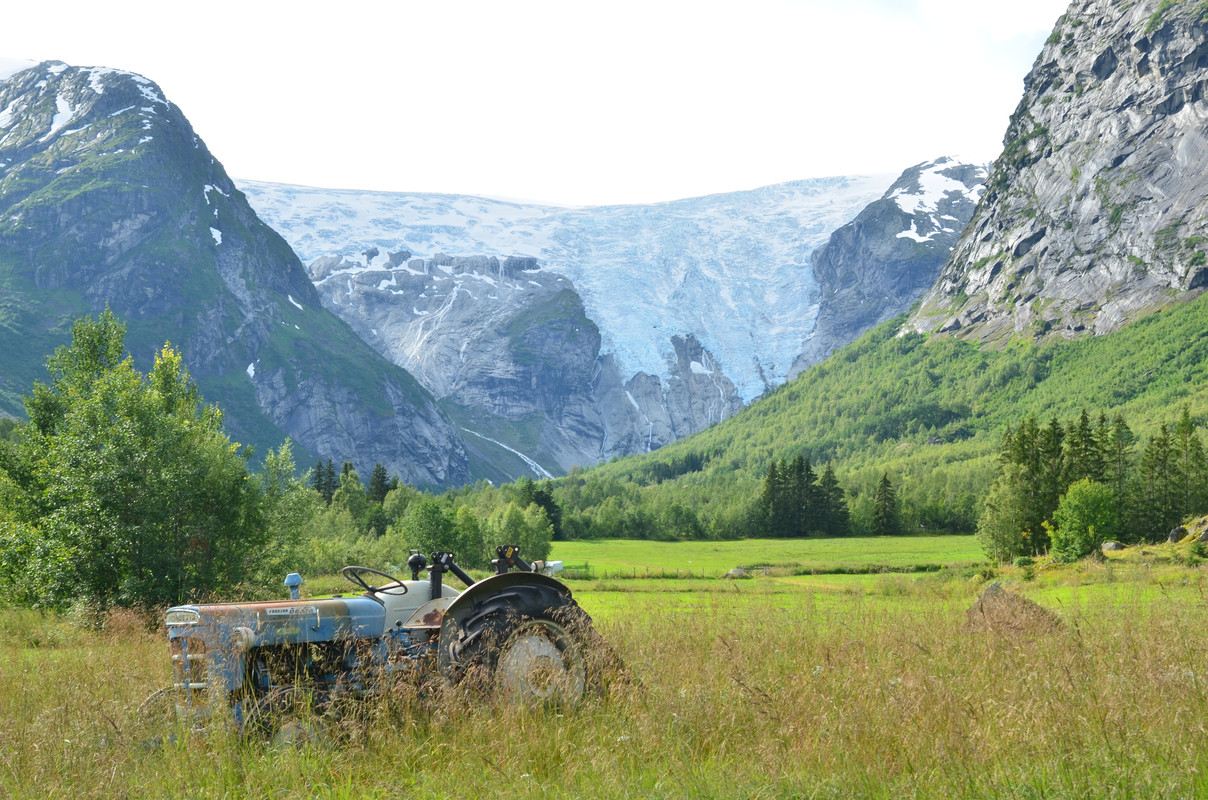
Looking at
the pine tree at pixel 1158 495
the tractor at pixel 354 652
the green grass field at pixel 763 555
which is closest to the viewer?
the tractor at pixel 354 652

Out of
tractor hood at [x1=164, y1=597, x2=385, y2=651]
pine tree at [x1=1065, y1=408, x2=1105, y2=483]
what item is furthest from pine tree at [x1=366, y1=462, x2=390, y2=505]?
tractor hood at [x1=164, y1=597, x2=385, y2=651]

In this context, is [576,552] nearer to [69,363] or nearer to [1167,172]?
[69,363]

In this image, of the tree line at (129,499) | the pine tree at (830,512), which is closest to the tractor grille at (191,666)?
the tree line at (129,499)

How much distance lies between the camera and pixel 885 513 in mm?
105250

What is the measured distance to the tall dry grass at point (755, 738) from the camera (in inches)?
211

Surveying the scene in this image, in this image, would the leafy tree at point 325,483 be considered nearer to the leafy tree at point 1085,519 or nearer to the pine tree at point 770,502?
the pine tree at point 770,502

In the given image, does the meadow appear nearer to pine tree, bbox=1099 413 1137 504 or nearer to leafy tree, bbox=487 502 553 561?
pine tree, bbox=1099 413 1137 504

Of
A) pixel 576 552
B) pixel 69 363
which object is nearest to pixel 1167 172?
pixel 576 552

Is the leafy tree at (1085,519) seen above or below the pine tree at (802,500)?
above

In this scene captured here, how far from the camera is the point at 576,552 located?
90.5 meters

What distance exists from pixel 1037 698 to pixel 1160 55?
21995 cm

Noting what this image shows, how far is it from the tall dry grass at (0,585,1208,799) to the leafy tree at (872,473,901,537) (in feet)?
332

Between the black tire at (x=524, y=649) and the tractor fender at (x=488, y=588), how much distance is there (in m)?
0.04

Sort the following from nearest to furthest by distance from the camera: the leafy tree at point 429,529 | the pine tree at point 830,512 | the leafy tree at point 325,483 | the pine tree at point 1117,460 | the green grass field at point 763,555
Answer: the pine tree at point 1117,460 → the green grass field at point 763,555 → the leafy tree at point 429,529 → the leafy tree at point 325,483 → the pine tree at point 830,512
